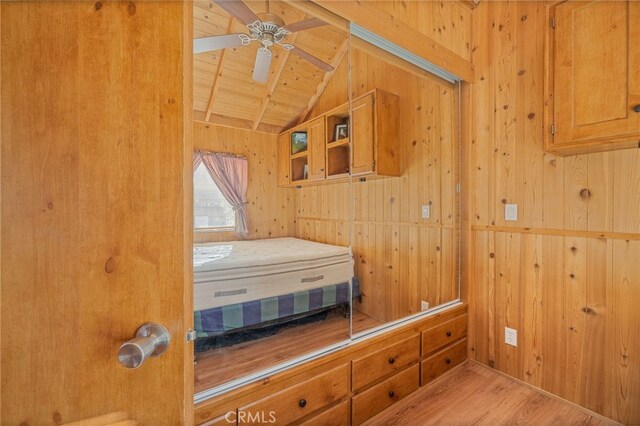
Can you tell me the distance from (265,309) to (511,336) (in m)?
1.76

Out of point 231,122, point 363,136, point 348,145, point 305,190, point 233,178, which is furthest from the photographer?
point 305,190

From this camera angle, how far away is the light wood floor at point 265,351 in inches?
50.9

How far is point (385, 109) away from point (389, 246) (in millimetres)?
1330

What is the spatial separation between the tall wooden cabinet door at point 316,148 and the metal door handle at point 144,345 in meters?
2.56

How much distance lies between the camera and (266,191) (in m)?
2.42

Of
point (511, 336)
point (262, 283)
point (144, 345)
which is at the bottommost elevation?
point (511, 336)

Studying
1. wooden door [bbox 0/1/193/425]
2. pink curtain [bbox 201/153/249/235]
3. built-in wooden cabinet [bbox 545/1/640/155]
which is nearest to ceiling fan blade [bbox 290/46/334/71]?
pink curtain [bbox 201/153/249/235]

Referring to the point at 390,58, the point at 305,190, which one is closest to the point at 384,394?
the point at 305,190

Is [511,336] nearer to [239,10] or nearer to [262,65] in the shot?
[262,65]

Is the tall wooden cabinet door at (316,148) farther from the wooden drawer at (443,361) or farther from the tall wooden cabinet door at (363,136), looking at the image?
the wooden drawer at (443,361)

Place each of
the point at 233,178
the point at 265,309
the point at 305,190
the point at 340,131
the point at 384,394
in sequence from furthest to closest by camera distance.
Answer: the point at 305,190 → the point at 340,131 → the point at 265,309 → the point at 233,178 → the point at 384,394

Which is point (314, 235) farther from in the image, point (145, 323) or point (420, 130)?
point (145, 323)

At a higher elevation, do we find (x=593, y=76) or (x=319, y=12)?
(x=319, y=12)

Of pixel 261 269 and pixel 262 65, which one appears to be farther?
pixel 261 269
